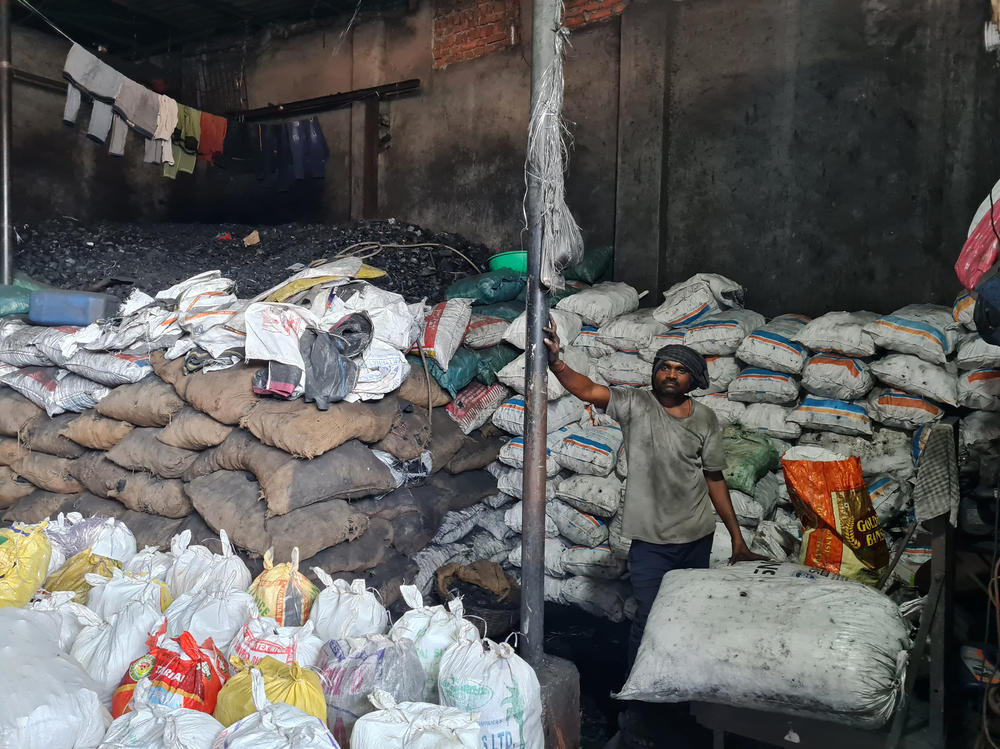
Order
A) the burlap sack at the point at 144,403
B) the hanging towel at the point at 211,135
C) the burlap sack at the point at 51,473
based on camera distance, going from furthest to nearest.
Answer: the hanging towel at the point at 211,135
the burlap sack at the point at 51,473
the burlap sack at the point at 144,403

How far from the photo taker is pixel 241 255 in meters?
6.23

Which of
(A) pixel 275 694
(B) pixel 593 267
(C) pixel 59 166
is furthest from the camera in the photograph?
(C) pixel 59 166

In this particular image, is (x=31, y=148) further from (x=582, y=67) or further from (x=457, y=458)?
(x=457, y=458)

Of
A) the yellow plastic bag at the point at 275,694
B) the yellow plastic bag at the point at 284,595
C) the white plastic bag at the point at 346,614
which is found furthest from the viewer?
the yellow plastic bag at the point at 284,595

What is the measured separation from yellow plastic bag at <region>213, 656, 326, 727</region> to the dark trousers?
148cm

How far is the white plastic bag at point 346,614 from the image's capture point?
254cm

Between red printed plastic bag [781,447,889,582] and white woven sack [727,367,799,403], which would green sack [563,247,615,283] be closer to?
white woven sack [727,367,799,403]

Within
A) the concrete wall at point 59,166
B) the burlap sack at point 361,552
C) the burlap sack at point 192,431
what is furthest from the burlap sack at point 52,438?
the concrete wall at point 59,166

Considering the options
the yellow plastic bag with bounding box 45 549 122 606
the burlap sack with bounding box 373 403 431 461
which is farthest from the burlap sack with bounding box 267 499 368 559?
the yellow plastic bag with bounding box 45 549 122 606

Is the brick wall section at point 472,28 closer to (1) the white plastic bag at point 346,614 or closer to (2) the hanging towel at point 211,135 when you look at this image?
(2) the hanging towel at point 211,135

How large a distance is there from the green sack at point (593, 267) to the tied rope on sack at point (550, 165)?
2.78 m

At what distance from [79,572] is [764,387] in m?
3.46

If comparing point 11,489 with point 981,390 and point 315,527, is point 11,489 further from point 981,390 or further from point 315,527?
point 981,390

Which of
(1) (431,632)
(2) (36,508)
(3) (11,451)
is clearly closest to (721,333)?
(1) (431,632)
